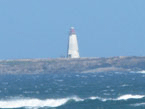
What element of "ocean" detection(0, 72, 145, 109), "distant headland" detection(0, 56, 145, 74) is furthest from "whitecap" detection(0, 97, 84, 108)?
"distant headland" detection(0, 56, 145, 74)

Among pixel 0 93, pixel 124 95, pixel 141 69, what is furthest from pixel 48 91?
pixel 141 69

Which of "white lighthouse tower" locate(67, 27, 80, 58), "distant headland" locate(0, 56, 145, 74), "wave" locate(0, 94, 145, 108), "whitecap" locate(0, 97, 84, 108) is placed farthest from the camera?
"distant headland" locate(0, 56, 145, 74)

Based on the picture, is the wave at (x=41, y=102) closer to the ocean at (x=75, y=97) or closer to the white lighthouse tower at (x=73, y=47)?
the ocean at (x=75, y=97)

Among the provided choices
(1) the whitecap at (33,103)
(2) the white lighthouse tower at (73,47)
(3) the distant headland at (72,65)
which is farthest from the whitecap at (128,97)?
(2) the white lighthouse tower at (73,47)

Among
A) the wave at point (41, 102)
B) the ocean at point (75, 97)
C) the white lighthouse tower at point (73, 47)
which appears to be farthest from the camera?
the white lighthouse tower at point (73, 47)

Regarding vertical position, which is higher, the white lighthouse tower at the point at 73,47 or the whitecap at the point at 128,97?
the white lighthouse tower at the point at 73,47

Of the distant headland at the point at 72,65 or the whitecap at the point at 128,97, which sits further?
the distant headland at the point at 72,65

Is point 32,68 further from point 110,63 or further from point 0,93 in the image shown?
point 0,93

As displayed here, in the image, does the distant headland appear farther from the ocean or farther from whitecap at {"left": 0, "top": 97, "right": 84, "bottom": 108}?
whitecap at {"left": 0, "top": 97, "right": 84, "bottom": 108}

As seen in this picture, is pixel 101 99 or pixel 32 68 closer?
pixel 101 99
